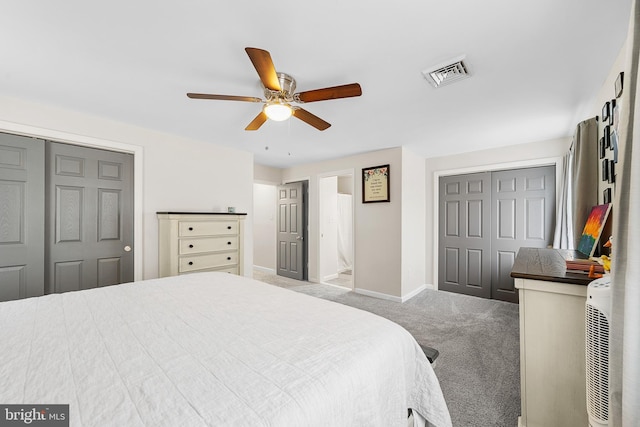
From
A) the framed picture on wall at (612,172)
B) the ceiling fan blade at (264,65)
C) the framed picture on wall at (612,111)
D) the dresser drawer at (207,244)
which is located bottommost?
the dresser drawer at (207,244)

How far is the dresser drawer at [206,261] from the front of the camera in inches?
116

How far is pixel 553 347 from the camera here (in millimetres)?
1399

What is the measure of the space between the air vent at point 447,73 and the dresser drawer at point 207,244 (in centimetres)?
280

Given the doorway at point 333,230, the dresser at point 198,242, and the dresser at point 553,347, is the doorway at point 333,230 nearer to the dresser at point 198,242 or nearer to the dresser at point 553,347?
the dresser at point 198,242

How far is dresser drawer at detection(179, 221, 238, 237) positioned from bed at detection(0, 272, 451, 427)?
1545 millimetres

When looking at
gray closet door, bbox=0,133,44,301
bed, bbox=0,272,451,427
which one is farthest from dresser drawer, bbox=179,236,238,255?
bed, bbox=0,272,451,427

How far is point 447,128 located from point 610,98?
1346 mm

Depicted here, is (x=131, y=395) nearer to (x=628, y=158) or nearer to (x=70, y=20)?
(x=628, y=158)

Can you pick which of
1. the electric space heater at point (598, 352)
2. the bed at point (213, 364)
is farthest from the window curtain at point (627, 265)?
the bed at point (213, 364)

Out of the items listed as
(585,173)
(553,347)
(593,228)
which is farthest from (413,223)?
(553,347)

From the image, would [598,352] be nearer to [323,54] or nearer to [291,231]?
[323,54]

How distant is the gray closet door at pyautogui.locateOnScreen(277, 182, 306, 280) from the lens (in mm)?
5168

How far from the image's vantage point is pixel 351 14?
1.38 meters

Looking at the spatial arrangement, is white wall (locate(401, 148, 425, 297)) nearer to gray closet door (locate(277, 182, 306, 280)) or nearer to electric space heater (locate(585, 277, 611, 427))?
gray closet door (locate(277, 182, 306, 280))
